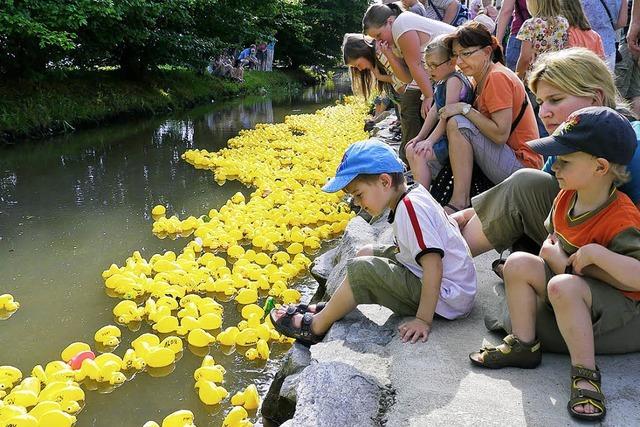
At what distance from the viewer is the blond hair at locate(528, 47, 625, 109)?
233 centimetres

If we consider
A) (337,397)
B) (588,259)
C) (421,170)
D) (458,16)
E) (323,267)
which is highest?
(458,16)

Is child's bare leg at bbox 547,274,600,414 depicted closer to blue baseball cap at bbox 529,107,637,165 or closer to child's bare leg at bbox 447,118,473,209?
blue baseball cap at bbox 529,107,637,165

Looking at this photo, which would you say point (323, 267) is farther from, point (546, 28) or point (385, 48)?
point (546, 28)

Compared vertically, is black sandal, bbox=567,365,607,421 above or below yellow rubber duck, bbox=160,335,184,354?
above

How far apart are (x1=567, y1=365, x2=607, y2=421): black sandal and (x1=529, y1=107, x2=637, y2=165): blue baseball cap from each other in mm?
690

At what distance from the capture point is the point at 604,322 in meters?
2.03

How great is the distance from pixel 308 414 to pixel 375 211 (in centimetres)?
91

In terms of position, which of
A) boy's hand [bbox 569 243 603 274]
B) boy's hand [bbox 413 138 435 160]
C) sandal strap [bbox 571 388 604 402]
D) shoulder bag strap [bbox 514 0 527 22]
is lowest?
sandal strap [bbox 571 388 604 402]

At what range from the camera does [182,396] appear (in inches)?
119

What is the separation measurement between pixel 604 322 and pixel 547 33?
2246 millimetres

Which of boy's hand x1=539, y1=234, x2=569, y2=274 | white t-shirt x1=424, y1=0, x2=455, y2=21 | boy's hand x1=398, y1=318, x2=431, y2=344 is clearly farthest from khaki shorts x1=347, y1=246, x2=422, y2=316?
white t-shirt x1=424, y1=0, x2=455, y2=21

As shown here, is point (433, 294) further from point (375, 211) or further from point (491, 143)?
point (491, 143)

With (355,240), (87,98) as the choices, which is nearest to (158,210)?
(355,240)

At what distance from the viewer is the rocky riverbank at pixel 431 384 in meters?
1.92
